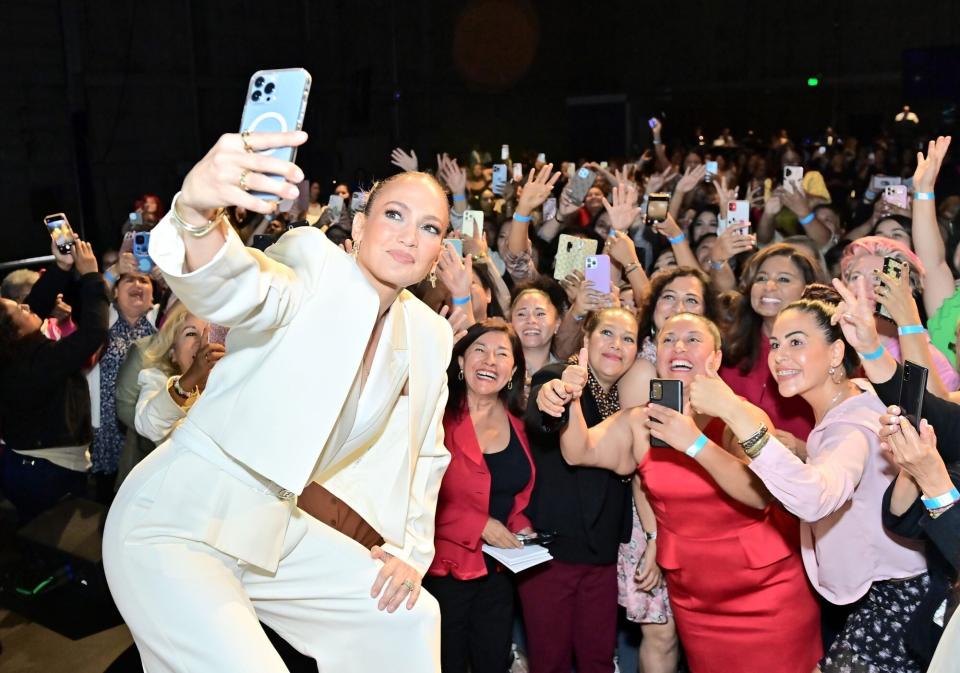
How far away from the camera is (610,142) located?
18.0 metres

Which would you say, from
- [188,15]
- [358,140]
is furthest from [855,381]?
[358,140]

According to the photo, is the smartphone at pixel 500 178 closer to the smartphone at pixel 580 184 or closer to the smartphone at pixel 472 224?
the smartphone at pixel 580 184

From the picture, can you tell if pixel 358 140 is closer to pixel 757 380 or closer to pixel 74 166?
pixel 74 166

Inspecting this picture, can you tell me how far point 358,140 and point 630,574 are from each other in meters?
11.0

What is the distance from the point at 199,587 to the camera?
7.22ft

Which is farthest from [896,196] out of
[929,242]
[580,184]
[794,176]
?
[580,184]

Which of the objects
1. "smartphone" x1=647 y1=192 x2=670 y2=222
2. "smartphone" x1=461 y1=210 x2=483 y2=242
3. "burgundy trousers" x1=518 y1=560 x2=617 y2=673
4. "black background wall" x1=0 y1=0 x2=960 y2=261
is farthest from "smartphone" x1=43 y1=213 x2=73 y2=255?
"black background wall" x1=0 y1=0 x2=960 y2=261

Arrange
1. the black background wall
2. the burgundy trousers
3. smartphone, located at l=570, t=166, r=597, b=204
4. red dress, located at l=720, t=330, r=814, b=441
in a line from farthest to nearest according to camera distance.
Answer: the black background wall < smartphone, located at l=570, t=166, r=597, b=204 < red dress, located at l=720, t=330, r=814, b=441 < the burgundy trousers

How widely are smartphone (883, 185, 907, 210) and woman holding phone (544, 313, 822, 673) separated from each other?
277 centimetres

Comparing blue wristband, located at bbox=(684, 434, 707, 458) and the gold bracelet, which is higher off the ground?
the gold bracelet

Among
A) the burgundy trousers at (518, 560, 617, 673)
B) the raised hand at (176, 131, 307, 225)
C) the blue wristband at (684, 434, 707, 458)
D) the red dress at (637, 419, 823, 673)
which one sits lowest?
the burgundy trousers at (518, 560, 617, 673)

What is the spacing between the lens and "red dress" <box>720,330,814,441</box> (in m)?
3.86

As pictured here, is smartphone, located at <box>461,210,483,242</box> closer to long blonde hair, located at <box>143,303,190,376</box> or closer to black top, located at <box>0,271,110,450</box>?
long blonde hair, located at <box>143,303,190,376</box>

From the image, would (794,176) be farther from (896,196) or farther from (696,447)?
(696,447)
